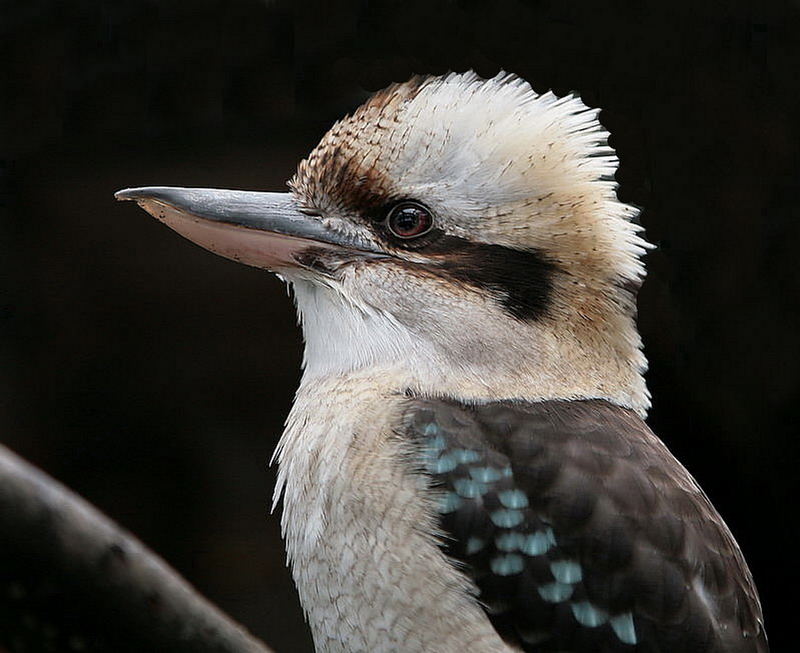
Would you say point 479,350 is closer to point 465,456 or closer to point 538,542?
point 465,456

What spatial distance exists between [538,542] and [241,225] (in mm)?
541

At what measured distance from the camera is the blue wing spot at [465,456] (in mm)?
1246

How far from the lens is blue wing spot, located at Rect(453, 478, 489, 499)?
1.23 meters

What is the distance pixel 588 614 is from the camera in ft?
3.92

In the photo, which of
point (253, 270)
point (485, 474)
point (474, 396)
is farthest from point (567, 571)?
point (253, 270)

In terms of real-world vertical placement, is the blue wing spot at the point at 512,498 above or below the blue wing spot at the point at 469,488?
above

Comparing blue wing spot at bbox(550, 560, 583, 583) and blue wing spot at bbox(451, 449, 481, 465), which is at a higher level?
blue wing spot at bbox(451, 449, 481, 465)

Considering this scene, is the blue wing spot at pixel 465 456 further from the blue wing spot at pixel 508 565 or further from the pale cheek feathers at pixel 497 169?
the pale cheek feathers at pixel 497 169

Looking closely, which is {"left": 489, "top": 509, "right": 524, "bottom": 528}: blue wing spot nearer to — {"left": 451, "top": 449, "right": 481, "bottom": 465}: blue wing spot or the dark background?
{"left": 451, "top": 449, "right": 481, "bottom": 465}: blue wing spot

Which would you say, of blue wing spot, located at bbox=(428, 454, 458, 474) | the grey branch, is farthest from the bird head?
the grey branch

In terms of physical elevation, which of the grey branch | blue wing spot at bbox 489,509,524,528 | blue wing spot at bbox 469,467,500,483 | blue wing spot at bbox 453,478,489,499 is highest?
blue wing spot at bbox 469,467,500,483

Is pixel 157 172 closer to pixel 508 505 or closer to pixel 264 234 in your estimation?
pixel 264 234

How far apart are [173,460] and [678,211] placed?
1.62 m

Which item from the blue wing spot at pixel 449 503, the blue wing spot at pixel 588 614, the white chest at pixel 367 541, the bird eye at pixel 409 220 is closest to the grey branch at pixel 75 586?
the white chest at pixel 367 541
